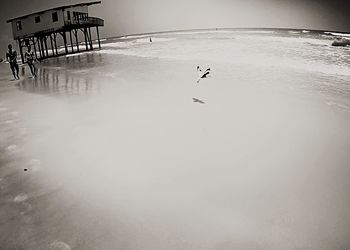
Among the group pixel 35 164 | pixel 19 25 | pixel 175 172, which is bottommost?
pixel 175 172

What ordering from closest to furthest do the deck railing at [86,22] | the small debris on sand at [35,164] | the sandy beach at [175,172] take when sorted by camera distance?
the sandy beach at [175,172]
the small debris on sand at [35,164]
the deck railing at [86,22]

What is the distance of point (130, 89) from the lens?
13703 mm

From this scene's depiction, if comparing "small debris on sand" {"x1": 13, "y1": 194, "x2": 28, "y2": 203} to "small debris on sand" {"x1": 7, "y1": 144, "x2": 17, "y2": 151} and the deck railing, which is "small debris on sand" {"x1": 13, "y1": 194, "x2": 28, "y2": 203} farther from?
the deck railing

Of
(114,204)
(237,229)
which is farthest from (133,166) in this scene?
(237,229)

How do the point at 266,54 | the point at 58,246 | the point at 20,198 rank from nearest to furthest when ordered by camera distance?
the point at 58,246 < the point at 20,198 < the point at 266,54

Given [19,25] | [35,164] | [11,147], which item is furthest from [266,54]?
[19,25]

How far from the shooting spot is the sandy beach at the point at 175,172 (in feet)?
13.7

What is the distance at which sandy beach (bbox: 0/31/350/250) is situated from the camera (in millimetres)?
4176

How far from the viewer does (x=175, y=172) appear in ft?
19.6

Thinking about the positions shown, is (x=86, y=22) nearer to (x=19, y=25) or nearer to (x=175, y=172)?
(x=19, y=25)

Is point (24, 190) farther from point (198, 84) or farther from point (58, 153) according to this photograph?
point (198, 84)

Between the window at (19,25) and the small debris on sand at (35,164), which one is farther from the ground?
the window at (19,25)

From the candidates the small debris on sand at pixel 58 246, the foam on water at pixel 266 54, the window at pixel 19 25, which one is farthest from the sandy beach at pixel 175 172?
the window at pixel 19 25

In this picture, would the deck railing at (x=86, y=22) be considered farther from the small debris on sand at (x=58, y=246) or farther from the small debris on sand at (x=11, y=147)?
the small debris on sand at (x=58, y=246)
